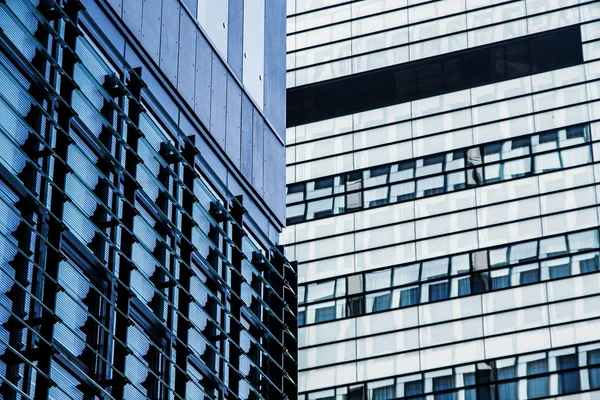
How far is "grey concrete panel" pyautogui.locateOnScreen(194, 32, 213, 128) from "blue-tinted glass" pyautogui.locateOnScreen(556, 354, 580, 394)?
42.0 metres

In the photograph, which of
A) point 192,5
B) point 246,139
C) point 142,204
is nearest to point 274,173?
point 246,139

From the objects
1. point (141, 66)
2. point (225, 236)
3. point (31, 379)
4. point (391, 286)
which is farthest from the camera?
point (391, 286)

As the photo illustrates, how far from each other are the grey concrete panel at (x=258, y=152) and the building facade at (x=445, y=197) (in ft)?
128

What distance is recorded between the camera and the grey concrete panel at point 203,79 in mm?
25047

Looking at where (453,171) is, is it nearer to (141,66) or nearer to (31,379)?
(141,66)

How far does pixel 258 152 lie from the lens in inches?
1101

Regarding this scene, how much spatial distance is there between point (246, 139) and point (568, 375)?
134ft

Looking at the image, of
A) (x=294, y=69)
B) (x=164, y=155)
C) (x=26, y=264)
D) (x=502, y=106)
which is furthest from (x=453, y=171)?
(x=26, y=264)

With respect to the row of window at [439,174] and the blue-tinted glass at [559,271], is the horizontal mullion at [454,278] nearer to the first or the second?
the blue-tinted glass at [559,271]

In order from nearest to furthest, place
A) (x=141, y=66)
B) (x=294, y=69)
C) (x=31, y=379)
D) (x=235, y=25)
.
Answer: (x=31, y=379)
(x=141, y=66)
(x=235, y=25)
(x=294, y=69)

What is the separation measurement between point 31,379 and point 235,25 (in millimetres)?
11408

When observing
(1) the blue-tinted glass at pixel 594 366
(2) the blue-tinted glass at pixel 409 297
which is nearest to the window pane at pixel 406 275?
(2) the blue-tinted glass at pixel 409 297

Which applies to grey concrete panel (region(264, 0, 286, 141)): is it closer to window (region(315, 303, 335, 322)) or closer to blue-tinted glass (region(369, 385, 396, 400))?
blue-tinted glass (region(369, 385, 396, 400))

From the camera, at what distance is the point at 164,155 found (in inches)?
907
